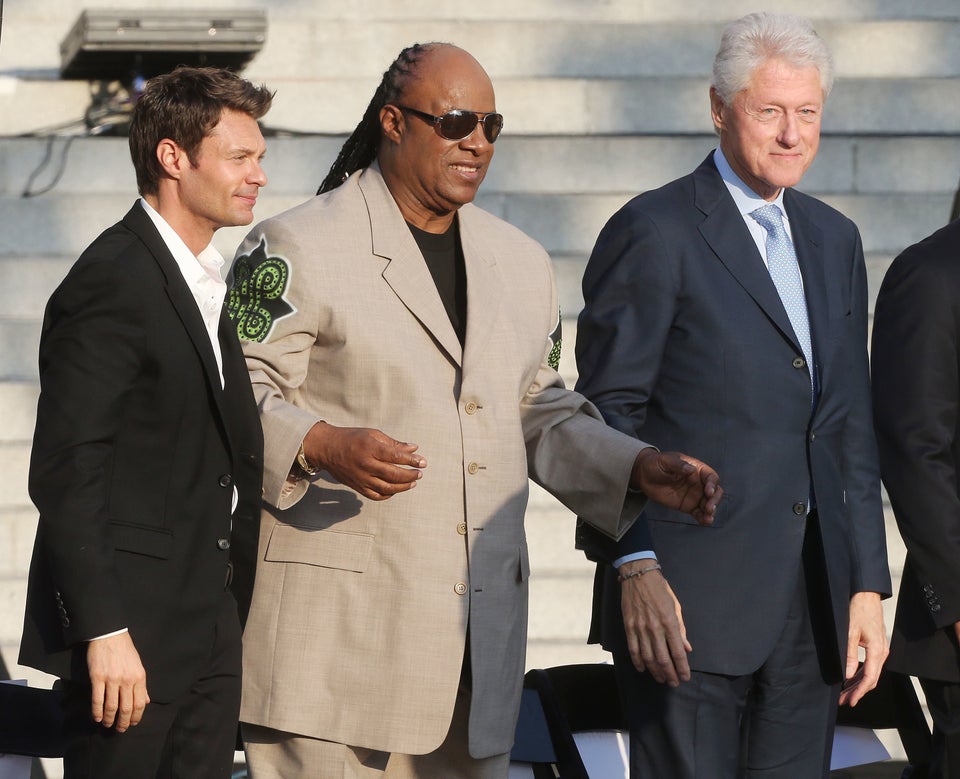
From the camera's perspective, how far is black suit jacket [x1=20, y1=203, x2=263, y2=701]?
2426 millimetres

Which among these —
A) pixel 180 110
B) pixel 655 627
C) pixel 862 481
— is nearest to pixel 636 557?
pixel 655 627

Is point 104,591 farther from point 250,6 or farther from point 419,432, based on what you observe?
point 250,6

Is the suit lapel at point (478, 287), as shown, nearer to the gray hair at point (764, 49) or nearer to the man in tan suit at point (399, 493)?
the man in tan suit at point (399, 493)

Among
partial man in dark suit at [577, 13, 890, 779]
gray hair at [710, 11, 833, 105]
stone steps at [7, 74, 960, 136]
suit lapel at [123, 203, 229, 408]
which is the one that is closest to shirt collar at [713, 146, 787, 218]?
partial man in dark suit at [577, 13, 890, 779]

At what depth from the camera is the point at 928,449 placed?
322 centimetres

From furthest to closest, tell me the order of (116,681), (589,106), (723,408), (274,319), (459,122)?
(589,106)
(723,408)
(459,122)
(274,319)
(116,681)

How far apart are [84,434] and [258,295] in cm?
49

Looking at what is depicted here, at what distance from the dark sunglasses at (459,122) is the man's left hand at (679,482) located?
2.14ft

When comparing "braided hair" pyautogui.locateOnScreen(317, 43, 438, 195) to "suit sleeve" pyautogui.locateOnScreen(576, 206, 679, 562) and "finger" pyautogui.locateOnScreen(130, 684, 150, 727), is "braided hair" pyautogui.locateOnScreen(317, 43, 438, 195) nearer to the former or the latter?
"suit sleeve" pyautogui.locateOnScreen(576, 206, 679, 562)

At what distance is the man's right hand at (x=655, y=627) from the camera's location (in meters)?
2.87

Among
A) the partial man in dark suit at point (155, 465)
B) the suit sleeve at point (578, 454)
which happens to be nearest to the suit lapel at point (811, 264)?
the suit sleeve at point (578, 454)

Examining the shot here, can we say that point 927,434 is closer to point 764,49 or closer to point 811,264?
point 811,264

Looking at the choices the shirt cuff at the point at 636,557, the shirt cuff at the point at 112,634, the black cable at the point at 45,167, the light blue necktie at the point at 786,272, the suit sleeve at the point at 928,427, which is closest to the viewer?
the shirt cuff at the point at 112,634

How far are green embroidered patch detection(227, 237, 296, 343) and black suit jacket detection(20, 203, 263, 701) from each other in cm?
9
